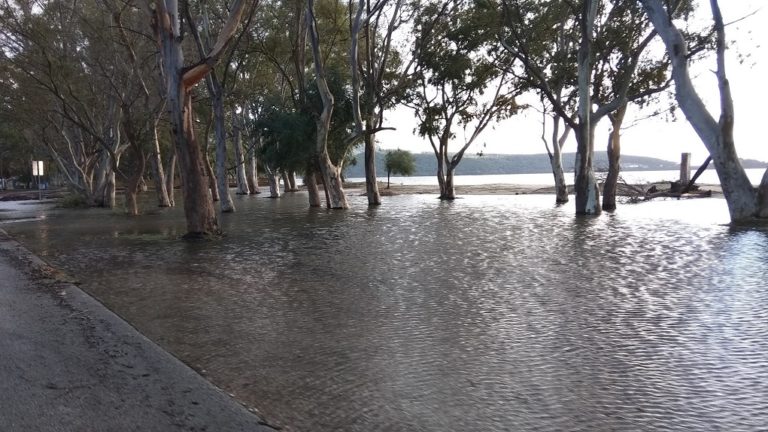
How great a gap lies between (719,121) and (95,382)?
1655 cm

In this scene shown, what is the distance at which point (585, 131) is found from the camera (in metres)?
19.9

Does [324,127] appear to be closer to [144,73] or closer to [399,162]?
[144,73]

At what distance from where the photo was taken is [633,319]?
5.64 metres

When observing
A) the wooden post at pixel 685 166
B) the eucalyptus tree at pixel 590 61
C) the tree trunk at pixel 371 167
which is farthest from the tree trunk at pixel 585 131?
the wooden post at pixel 685 166

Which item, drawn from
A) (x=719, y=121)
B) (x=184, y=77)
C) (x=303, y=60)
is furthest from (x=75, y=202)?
(x=719, y=121)

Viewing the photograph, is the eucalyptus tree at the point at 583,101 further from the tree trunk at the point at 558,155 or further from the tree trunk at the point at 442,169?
the tree trunk at the point at 442,169

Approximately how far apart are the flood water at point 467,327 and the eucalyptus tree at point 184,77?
7.00ft

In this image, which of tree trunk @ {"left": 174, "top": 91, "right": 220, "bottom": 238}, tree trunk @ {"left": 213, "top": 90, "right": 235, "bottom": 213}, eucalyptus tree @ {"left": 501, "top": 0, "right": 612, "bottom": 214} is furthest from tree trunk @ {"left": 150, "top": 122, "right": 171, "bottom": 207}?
eucalyptus tree @ {"left": 501, "top": 0, "right": 612, "bottom": 214}

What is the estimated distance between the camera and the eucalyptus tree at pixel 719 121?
15180mm

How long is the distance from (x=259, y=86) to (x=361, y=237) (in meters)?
21.7

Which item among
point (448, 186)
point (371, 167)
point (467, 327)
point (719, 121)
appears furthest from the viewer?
point (448, 186)

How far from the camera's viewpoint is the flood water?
351cm

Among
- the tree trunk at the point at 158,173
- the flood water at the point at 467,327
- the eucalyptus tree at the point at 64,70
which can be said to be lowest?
the flood water at the point at 467,327

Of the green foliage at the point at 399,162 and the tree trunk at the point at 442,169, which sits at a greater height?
the green foliage at the point at 399,162
